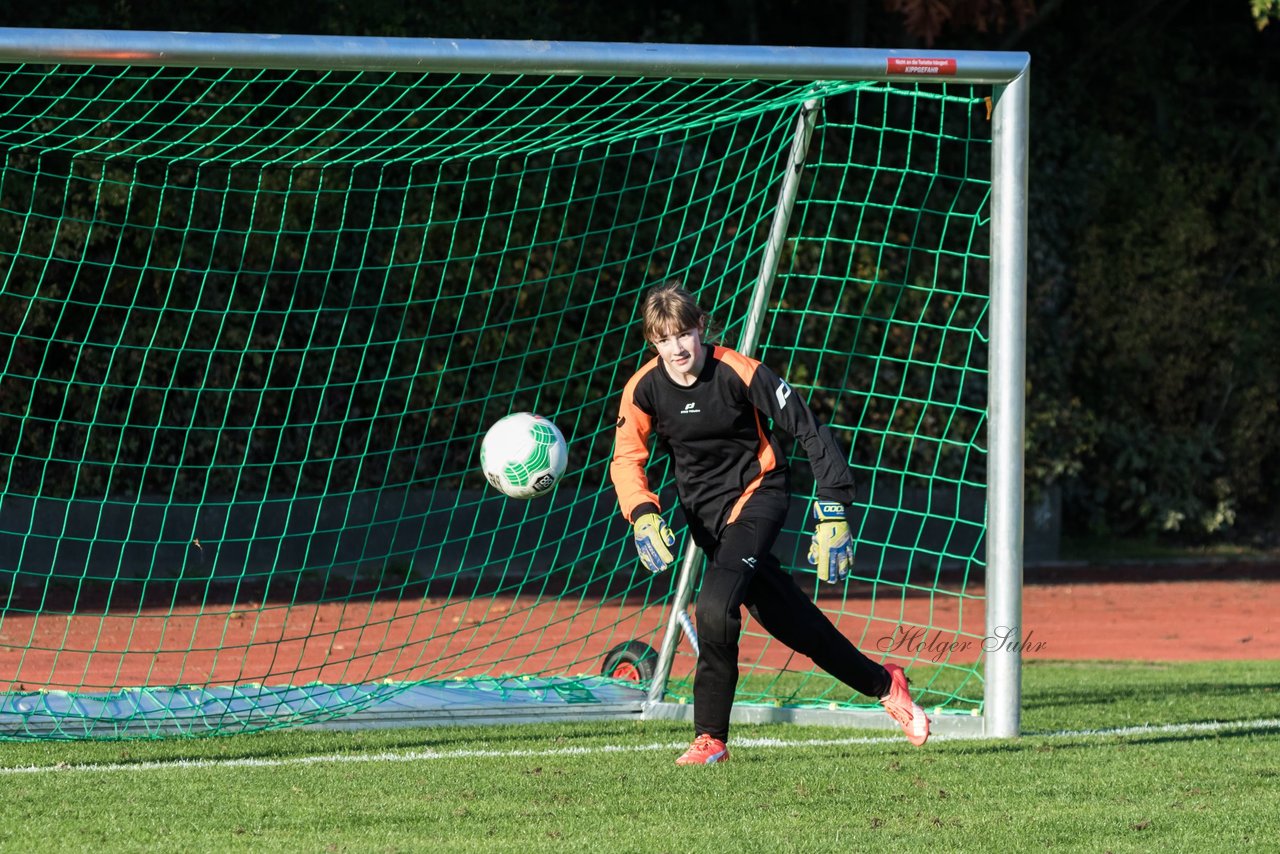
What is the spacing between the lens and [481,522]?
40.1ft

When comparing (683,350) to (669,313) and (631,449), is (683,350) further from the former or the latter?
(631,449)

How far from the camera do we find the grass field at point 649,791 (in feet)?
14.1

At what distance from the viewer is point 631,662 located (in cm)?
715

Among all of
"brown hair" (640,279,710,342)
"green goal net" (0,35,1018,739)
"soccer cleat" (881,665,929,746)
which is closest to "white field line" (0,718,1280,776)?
"soccer cleat" (881,665,929,746)

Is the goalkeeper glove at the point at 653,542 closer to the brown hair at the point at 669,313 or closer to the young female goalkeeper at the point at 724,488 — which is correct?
the young female goalkeeper at the point at 724,488

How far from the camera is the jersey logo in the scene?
5250 millimetres

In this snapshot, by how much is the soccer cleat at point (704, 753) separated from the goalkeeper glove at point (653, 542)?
0.60 m

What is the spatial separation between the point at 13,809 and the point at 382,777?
111cm

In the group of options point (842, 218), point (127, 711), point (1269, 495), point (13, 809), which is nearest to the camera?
point (13, 809)

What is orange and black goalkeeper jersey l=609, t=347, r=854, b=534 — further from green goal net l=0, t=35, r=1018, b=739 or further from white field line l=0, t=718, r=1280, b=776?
green goal net l=0, t=35, r=1018, b=739

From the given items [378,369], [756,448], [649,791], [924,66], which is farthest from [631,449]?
[378,369]

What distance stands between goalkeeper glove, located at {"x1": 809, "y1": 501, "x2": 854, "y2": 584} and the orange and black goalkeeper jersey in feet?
0.15

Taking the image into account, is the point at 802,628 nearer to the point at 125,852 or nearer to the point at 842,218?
the point at 125,852

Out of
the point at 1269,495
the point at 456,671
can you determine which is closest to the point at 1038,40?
the point at 1269,495
